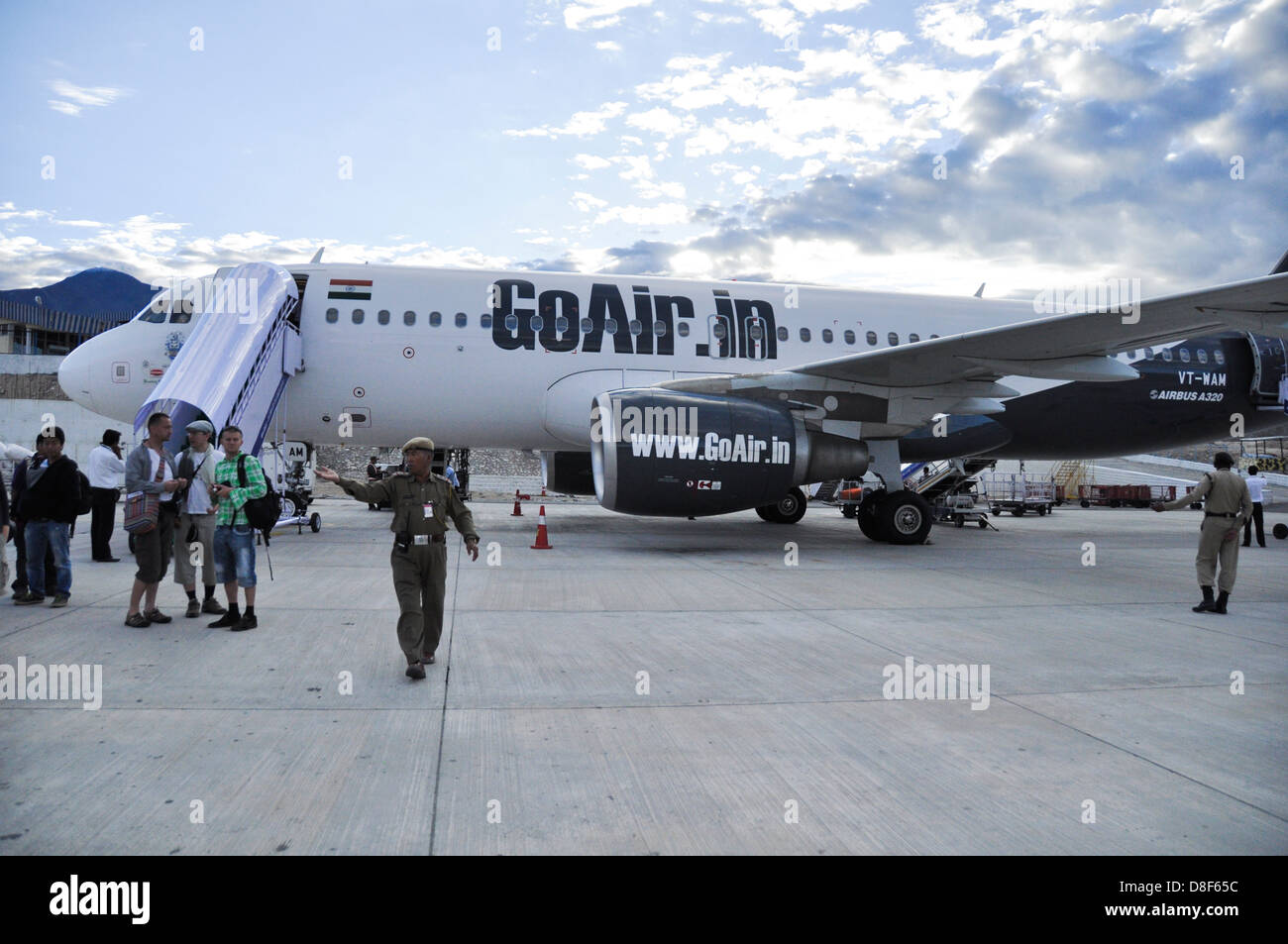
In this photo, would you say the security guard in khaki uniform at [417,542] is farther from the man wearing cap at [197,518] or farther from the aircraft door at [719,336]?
the aircraft door at [719,336]

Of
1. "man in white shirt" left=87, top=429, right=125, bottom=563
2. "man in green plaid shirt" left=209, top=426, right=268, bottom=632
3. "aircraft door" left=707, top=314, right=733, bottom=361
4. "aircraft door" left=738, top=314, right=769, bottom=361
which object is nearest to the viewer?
"man in green plaid shirt" left=209, top=426, right=268, bottom=632

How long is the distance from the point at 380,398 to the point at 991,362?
865cm

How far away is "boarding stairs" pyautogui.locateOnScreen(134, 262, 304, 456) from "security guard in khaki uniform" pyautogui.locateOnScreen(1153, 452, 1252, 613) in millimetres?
10584

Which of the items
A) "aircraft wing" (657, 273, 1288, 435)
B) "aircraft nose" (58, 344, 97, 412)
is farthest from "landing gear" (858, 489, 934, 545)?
"aircraft nose" (58, 344, 97, 412)

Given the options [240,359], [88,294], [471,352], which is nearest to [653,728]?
[240,359]

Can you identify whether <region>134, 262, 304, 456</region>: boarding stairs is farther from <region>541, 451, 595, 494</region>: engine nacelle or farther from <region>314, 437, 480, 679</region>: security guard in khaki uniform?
<region>314, 437, 480, 679</region>: security guard in khaki uniform

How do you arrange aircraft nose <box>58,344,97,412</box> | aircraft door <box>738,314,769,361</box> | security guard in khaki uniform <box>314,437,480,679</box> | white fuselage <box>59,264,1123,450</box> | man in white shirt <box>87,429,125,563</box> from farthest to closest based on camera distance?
1. aircraft door <box>738,314,769,361</box>
2. white fuselage <box>59,264,1123,450</box>
3. aircraft nose <box>58,344,97,412</box>
4. man in white shirt <box>87,429,125,563</box>
5. security guard in khaki uniform <box>314,437,480,679</box>

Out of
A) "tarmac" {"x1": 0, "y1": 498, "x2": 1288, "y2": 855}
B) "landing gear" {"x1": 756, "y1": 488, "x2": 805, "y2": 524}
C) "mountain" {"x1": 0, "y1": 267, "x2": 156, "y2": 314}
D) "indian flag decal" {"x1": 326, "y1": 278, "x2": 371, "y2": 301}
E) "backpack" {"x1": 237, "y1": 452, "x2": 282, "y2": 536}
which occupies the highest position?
"mountain" {"x1": 0, "y1": 267, "x2": 156, "y2": 314}

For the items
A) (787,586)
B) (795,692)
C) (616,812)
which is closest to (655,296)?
(787,586)

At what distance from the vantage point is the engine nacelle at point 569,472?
14.5m

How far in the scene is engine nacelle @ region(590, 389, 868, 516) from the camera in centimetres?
1054

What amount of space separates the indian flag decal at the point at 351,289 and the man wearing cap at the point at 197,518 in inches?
244
